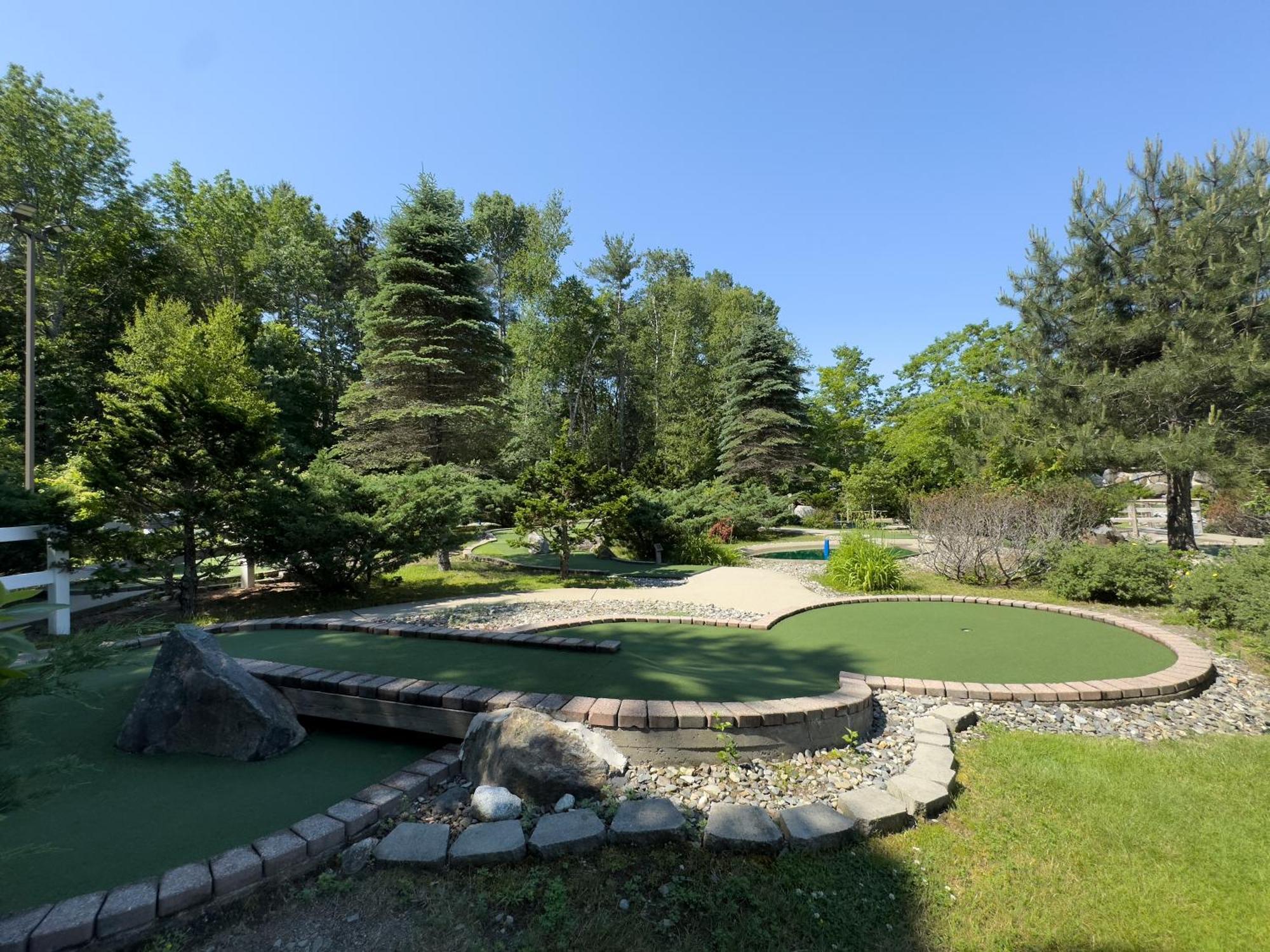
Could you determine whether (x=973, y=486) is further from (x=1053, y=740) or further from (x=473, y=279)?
(x=473, y=279)

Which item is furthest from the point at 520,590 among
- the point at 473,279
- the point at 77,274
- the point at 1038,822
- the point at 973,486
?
the point at 77,274

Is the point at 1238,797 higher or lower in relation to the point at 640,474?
lower

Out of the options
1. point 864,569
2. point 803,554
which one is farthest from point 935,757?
point 803,554

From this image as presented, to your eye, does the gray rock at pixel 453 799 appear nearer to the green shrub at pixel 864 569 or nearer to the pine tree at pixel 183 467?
the pine tree at pixel 183 467

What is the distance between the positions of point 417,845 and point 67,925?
96 centimetres

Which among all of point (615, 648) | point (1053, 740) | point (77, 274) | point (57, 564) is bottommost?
point (1053, 740)

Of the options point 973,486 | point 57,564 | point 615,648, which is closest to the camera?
point 615,648

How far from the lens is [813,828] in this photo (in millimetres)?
2115

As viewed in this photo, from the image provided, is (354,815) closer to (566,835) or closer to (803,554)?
(566,835)

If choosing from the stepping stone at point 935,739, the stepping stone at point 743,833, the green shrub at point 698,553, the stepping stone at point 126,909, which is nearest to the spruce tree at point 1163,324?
the green shrub at point 698,553

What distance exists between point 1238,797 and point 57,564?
30.0 feet

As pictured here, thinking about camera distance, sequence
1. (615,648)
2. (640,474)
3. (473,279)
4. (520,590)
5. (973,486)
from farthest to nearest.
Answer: (640,474), (473,279), (973,486), (520,590), (615,648)

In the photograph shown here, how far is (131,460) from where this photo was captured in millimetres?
5586

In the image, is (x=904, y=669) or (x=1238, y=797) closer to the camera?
(x=1238, y=797)
